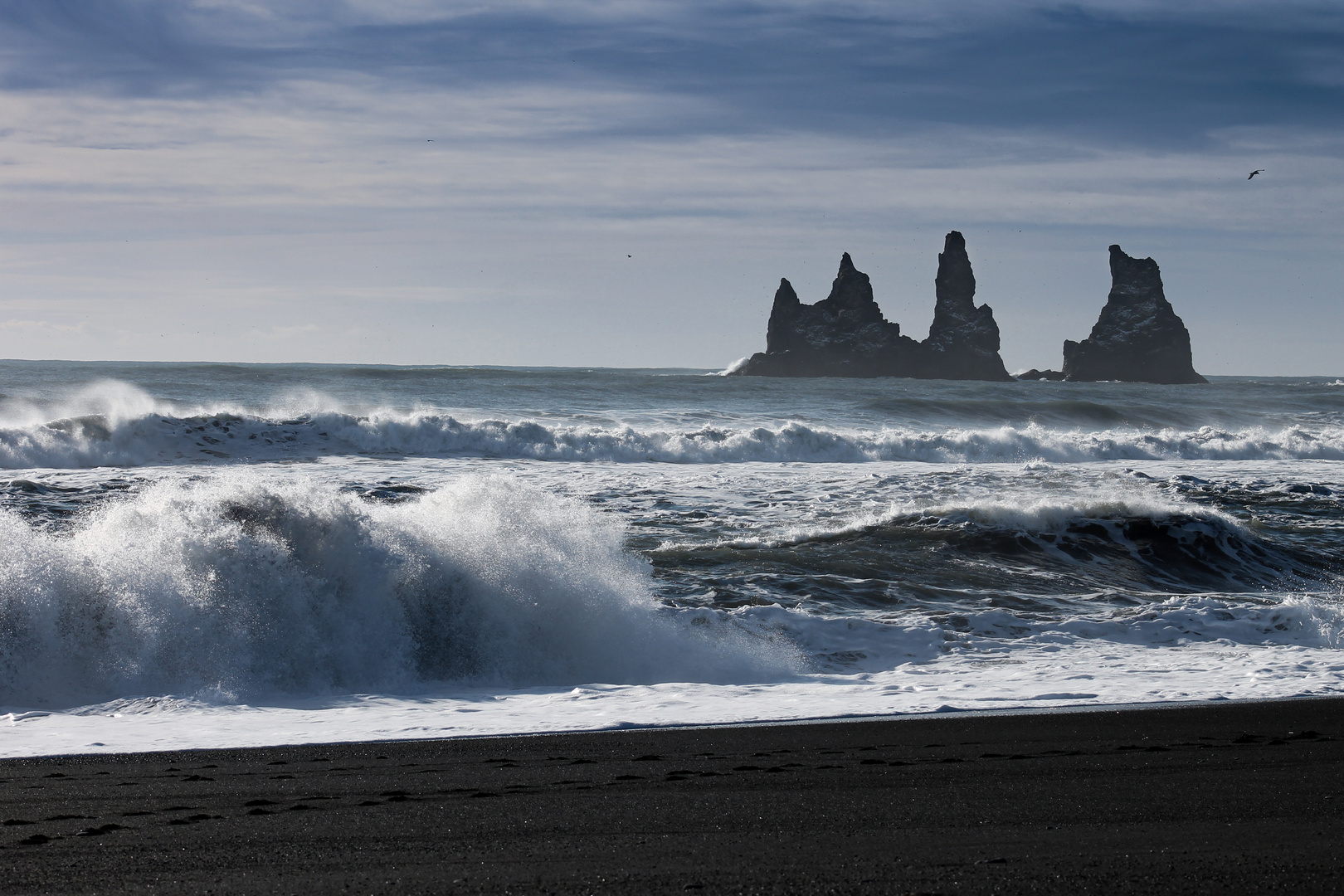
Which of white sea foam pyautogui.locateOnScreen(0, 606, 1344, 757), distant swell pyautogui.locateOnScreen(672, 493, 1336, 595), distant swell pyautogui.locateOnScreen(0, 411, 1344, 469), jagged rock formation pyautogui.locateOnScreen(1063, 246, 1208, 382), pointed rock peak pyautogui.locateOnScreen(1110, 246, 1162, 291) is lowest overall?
white sea foam pyautogui.locateOnScreen(0, 606, 1344, 757)

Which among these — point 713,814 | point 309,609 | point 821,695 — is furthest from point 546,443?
point 713,814

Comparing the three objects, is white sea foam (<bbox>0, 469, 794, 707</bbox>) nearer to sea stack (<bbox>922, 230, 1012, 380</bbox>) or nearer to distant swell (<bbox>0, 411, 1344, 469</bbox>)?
distant swell (<bbox>0, 411, 1344, 469</bbox>)

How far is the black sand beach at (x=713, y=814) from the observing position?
2.99 metres

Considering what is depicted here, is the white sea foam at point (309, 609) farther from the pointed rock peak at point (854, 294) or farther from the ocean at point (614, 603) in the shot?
the pointed rock peak at point (854, 294)

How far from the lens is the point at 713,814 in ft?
11.9

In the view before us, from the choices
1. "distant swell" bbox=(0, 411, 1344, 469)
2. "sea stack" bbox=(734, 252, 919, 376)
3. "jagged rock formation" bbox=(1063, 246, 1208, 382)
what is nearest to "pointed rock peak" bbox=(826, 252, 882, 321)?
"sea stack" bbox=(734, 252, 919, 376)

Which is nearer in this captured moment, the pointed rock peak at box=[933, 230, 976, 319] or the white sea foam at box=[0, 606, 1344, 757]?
the white sea foam at box=[0, 606, 1344, 757]

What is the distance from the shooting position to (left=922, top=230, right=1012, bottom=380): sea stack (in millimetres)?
96625

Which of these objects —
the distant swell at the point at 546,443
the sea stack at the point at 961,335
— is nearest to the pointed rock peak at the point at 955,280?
the sea stack at the point at 961,335

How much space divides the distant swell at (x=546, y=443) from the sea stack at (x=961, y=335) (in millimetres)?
71474

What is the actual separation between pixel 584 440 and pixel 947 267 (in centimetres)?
8910

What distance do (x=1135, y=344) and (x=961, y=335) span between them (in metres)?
17.0

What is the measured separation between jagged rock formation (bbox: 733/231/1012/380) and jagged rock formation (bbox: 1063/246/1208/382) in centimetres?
862

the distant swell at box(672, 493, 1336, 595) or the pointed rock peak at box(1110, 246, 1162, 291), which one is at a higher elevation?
the pointed rock peak at box(1110, 246, 1162, 291)
